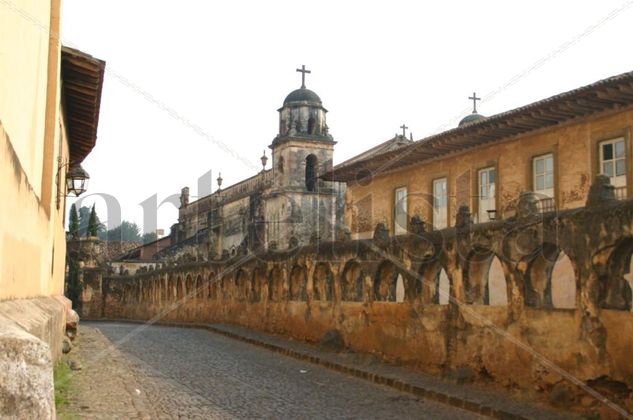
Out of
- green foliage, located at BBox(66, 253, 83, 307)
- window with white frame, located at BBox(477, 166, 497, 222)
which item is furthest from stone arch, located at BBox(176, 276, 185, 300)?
window with white frame, located at BBox(477, 166, 497, 222)

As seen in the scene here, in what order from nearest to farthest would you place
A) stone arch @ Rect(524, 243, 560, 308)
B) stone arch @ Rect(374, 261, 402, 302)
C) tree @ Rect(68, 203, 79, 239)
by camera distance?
stone arch @ Rect(524, 243, 560, 308) < stone arch @ Rect(374, 261, 402, 302) < tree @ Rect(68, 203, 79, 239)

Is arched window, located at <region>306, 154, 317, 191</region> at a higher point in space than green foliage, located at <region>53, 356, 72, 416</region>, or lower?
higher

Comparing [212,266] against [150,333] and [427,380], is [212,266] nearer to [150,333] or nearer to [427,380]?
[150,333]

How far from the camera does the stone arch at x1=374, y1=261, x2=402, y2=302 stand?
1521cm

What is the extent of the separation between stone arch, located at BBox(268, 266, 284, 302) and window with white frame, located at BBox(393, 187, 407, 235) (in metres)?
5.70

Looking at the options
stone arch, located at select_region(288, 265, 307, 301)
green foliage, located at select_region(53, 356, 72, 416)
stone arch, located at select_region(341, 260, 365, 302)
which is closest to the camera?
green foliage, located at select_region(53, 356, 72, 416)

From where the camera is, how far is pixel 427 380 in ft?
40.6

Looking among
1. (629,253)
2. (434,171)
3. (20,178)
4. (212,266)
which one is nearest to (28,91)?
(20,178)

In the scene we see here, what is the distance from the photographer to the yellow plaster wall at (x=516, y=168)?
17656mm

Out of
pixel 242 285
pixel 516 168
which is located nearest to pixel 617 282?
pixel 516 168

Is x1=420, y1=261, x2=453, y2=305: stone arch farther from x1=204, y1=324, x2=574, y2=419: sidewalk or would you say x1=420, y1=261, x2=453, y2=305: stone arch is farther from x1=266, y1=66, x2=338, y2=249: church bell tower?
x1=266, y1=66, x2=338, y2=249: church bell tower

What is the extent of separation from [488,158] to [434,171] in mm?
2843

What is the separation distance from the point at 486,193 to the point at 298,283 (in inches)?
240

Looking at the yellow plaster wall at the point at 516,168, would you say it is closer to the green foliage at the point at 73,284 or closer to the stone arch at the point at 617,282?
the stone arch at the point at 617,282
